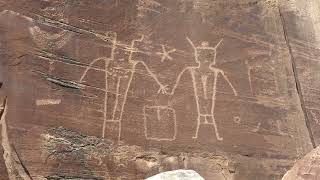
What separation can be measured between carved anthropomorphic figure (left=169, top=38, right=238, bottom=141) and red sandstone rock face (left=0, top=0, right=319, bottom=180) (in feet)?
0.04

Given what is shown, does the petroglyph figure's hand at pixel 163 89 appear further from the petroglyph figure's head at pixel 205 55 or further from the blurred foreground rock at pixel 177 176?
the blurred foreground rock at pixel 177 176

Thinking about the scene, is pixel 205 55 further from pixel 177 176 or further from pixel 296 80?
pixel 177 176

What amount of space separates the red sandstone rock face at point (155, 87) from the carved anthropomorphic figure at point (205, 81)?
12mm

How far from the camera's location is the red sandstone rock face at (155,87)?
571cm

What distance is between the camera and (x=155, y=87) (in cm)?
628

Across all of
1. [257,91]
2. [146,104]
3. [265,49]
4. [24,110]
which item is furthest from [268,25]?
[24,110]

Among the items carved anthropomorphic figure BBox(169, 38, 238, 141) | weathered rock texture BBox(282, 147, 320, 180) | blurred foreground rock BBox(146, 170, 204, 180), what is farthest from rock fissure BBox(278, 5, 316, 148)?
blurred foreground rock BBox(146, 170, 204, 180)

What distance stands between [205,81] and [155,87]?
1.98 feet

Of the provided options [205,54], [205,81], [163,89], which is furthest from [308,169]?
[205,54]

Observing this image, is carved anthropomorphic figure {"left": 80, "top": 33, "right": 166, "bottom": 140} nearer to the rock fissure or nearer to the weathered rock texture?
the weathered rock texture

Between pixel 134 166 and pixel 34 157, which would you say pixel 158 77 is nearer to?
pixel 134 166

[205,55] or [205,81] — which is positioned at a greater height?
[205,55]

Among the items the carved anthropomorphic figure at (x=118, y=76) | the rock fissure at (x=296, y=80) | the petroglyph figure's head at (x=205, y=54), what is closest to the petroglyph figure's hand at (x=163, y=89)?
the carved anthropomorphic figure at (x=118, y=76)

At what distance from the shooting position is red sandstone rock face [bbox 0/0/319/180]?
571cm
